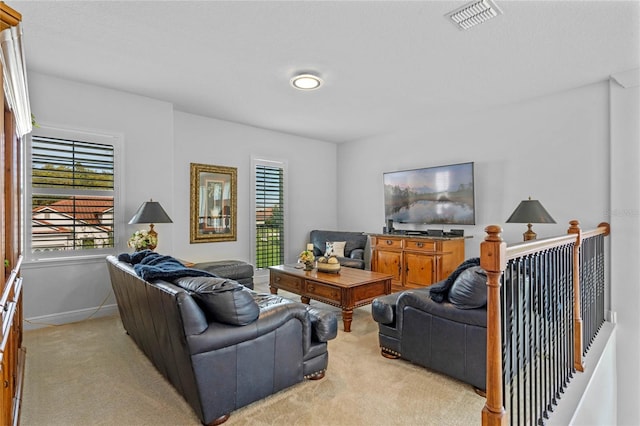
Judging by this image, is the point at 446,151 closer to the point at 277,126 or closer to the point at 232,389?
the point at 277,126

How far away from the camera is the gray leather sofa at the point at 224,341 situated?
1937 mm

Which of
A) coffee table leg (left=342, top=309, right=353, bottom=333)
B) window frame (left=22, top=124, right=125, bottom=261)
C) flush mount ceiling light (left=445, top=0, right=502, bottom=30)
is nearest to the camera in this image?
flush mount ceiling light (left=445, top=0, right=502, bottom=30)

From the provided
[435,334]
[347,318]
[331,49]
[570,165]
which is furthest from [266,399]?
[570,165]

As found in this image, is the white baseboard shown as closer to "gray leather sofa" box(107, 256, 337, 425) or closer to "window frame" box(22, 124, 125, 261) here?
"window frame" box(22, 124, 125, 261)

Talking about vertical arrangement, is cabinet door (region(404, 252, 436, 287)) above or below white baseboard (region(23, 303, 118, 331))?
above

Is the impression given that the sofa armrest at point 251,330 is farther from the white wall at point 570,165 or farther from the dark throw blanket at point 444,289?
the white wall at point 570,165

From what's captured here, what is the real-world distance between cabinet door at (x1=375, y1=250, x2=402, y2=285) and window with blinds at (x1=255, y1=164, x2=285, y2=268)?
1.82 m

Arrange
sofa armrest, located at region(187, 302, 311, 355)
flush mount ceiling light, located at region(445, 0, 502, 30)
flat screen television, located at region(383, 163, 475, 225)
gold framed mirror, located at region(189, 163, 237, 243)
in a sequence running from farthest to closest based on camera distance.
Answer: gold framed mirror, located at region(189, 163, 237, 243) → flat screen television, located at region(383, 163, 475, 225) → flush mount ceiling light, located at region(445, 0, 502, 30) → sofa armrest, located at region(187, 302, 311, 355)

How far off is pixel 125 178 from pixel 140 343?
2249 millimetres

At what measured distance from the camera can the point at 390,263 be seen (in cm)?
548

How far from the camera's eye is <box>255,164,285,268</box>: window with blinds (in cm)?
606

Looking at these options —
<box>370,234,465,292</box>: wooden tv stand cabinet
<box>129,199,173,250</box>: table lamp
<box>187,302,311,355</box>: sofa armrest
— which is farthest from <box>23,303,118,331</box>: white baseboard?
<box>370,234,465,292</box>: wooden tv stand cabinet

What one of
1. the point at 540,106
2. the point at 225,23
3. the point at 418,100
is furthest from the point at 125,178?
the point at 540,106

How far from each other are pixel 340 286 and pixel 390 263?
82.6 inches
